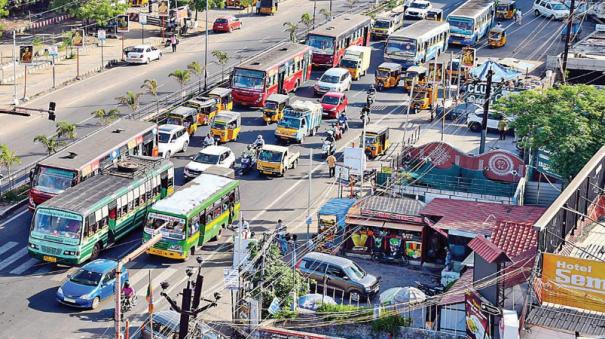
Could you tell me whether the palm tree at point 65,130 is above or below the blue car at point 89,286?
above

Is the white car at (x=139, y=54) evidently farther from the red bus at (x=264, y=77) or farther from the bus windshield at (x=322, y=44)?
the bus windshield at (x=322, y=44)

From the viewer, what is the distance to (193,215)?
161 ft

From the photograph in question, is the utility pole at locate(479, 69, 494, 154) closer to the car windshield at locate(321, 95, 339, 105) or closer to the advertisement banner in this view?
the car windshield at locate(321, 95, 339, 105)

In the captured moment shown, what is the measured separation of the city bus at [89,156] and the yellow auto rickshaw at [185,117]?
15.3 ft

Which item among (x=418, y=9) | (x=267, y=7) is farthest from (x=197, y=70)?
(x=418, y=9)

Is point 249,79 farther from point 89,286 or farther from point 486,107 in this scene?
point 89,286

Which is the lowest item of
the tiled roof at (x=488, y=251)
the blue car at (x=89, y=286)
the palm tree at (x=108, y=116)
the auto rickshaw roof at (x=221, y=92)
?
the blue car at (x=89, y=286)

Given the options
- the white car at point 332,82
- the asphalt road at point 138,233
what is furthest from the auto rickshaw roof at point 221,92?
the white car at point 332,82

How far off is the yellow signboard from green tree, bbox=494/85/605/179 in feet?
59.1

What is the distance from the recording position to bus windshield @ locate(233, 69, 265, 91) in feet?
231

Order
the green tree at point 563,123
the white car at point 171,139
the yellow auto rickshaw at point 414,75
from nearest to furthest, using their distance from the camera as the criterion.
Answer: the green tree at point 563,123
the white car at point 171,139
the yellow auto rickshaw at point 414,75

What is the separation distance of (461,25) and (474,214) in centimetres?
3931

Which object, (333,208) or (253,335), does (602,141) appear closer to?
(333,208)

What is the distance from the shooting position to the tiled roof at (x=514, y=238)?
38031 millimetres
